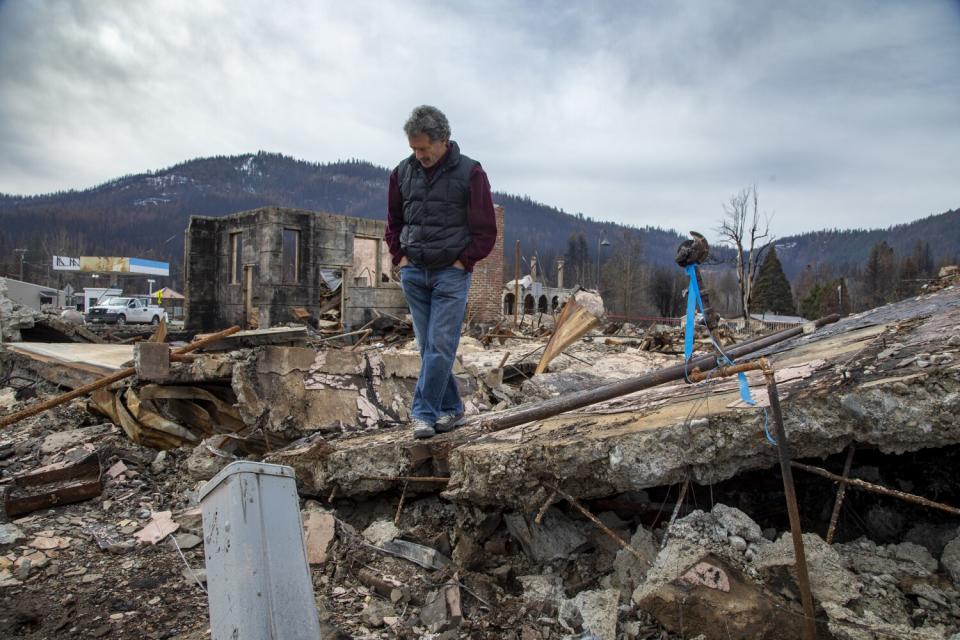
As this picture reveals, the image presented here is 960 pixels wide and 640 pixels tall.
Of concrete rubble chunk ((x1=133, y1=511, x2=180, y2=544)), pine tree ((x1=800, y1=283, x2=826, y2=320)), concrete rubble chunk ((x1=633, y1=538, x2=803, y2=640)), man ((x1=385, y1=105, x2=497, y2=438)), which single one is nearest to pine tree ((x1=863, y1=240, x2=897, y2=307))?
pine tree ((x1=800, y1=283, x2=826, y2=320))

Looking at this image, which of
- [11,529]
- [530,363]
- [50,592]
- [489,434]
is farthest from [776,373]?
[530,363]

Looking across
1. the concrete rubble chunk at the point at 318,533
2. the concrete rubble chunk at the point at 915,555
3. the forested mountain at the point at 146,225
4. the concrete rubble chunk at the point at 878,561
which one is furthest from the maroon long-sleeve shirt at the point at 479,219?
the forested mountain at the point at 146,225

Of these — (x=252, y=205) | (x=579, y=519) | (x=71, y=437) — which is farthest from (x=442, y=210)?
(x=252, y=205)

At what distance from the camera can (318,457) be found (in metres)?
3.61

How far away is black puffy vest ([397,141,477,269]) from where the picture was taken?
3.32m

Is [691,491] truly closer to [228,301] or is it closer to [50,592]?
[50,592]

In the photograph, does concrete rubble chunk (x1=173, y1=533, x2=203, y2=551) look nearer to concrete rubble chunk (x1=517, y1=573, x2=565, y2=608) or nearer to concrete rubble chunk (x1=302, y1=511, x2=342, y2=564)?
concrete rubble chunk (x1=302, y1=511, x2=342, y2=564)

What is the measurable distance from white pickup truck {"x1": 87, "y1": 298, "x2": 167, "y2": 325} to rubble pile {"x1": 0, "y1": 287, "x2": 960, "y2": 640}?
31315 mm

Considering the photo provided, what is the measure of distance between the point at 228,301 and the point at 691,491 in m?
19.5

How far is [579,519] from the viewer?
2891mm

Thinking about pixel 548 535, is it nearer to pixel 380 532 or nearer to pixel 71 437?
pixel 380 532

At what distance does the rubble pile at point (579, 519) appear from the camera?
2027mm

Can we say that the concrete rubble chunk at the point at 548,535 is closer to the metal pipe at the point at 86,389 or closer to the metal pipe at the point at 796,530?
the metal pipe at the point at 796,530

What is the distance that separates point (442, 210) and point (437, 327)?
686 millimetres
